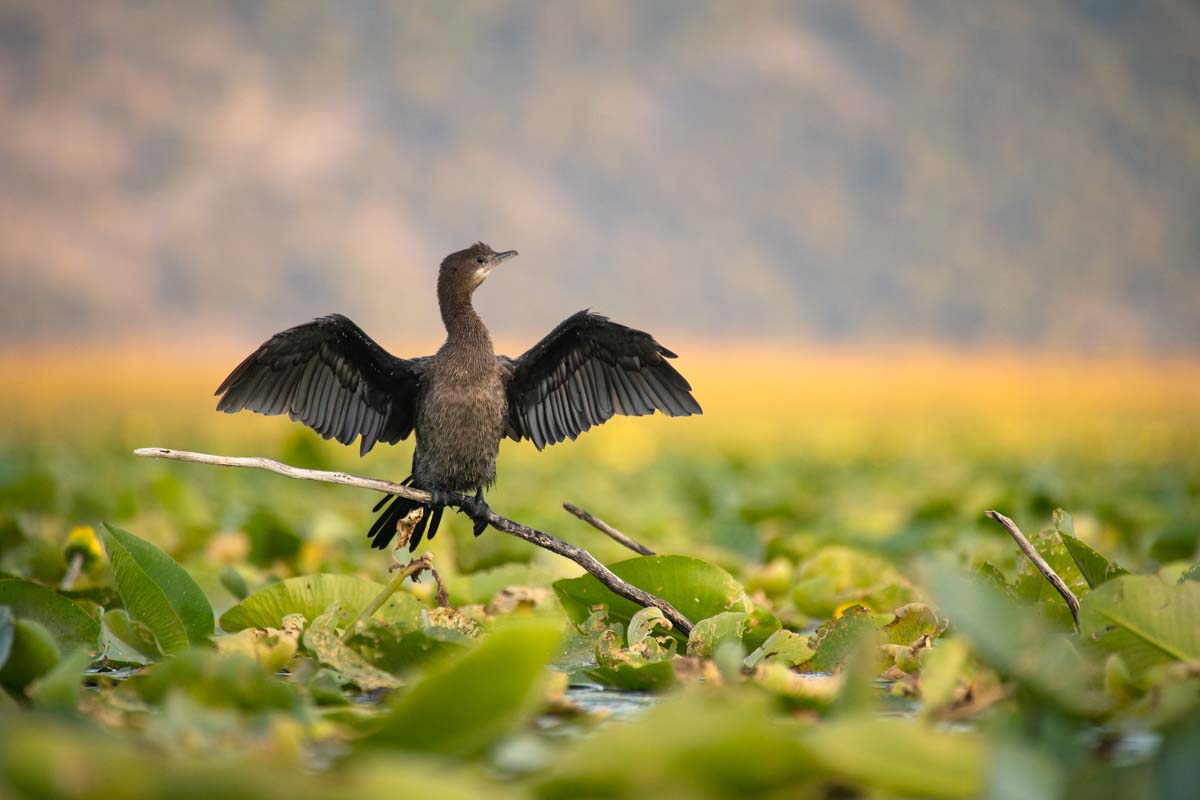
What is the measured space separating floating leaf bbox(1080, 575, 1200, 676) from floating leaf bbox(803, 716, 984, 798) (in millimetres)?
731

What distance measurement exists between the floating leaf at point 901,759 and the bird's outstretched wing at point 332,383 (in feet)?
7.23

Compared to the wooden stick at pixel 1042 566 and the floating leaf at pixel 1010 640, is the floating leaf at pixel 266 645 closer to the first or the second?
the floating leaf at pixel 1010 640

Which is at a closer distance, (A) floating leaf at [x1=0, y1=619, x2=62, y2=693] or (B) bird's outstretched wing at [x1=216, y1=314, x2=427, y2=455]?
(A) floating leaf at [x1=0, y1=619, x2=62, y2=693]

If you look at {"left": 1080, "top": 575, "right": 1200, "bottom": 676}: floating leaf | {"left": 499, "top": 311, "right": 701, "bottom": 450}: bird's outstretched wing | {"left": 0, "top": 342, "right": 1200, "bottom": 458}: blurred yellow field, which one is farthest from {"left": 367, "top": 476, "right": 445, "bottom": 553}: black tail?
{"left": 0, "top": 342, "right": 1200, "bottom": 458}: blurred yellow field

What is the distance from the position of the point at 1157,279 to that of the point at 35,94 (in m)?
72.4

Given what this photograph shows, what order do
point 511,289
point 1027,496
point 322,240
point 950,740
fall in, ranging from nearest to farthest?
point 950,740, point 1027,496, point 511,289, point 322,240

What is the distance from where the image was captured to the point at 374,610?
9.60 feet

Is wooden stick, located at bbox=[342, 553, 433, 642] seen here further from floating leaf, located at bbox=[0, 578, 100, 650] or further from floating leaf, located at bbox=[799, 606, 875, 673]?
floating leaf, located at bbox=[799, 606, 875, 673]

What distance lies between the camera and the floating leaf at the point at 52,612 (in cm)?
295

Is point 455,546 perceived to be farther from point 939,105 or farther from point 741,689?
point 939,105

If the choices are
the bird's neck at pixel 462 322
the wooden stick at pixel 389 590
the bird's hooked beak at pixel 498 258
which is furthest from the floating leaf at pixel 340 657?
the bird's hooked beak at pixel 498 258

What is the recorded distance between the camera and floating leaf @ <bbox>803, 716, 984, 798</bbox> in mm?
1816

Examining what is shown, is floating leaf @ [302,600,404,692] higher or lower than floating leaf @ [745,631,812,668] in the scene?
lower

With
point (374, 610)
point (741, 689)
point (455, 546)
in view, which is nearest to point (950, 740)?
point (741, 689)
